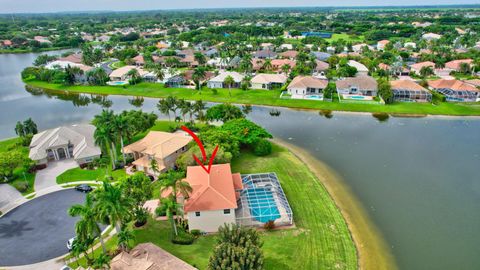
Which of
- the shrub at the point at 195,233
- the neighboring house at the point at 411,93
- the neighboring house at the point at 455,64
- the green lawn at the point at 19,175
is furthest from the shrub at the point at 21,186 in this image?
the neighboring house at the point at 455,64

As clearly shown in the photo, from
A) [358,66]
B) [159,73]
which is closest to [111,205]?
[159,73]

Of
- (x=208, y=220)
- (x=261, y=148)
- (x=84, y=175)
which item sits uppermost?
(x=261, y=148)

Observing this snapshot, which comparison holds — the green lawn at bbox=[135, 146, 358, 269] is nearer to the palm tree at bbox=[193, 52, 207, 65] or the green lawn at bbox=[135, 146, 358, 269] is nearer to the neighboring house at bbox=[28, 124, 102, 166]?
the neighboring house at bbox=[28, 124, 102, 166]

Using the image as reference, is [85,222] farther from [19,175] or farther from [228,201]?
[19,175]

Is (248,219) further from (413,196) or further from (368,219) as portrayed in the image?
(413,196)

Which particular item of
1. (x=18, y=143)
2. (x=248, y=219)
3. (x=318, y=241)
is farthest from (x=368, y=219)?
(x=18, y=143)

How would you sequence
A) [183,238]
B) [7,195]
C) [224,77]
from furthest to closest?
[224,77] → [7,195] → [183,238]

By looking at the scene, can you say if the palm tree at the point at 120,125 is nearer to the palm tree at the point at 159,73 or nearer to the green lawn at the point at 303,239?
the green lawn at the point at 303,239
